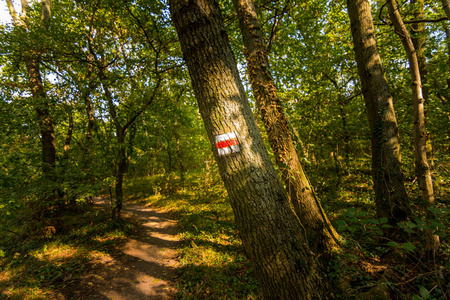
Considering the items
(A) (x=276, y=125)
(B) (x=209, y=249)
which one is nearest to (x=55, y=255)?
(B) (x=209, y=249)

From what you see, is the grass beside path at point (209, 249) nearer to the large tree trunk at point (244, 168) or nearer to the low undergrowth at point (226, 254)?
the low undergrowth at point (226, 254)

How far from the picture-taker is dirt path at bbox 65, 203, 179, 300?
12.4 ft

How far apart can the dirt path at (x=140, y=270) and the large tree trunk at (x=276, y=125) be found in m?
3.24

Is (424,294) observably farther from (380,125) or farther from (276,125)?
(380,125)

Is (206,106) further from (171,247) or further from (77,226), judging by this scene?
(77,226)

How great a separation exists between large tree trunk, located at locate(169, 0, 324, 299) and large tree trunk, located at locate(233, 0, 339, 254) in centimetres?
147

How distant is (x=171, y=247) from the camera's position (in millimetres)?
5402

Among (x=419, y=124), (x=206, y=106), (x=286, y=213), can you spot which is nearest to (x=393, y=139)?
(x=419, y=124)

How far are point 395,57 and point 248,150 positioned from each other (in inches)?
282

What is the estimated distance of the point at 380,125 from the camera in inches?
124

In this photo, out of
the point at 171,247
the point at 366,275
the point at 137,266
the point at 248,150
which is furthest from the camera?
the point at 171,247

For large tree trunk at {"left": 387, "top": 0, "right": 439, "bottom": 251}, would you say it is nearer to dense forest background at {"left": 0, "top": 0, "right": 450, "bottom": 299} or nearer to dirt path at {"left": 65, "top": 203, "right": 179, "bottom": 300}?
dense forest background at {"left": 0, "top": 0, "right": 450, "bottom": 299}

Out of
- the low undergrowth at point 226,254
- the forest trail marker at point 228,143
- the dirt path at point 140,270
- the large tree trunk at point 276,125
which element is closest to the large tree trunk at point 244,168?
the forest trail marker at point 228,143

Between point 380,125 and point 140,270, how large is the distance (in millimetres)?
6180
